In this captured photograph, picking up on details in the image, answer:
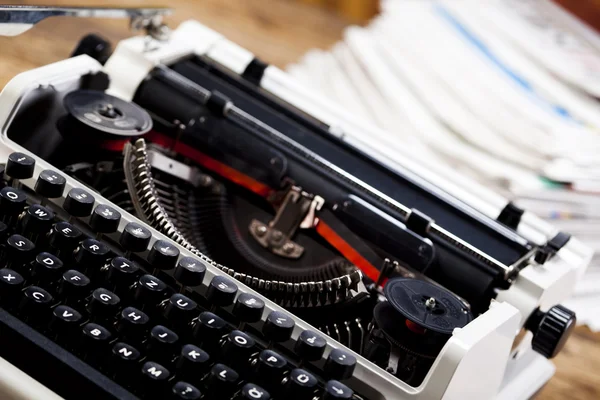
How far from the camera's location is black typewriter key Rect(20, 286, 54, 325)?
39.8 inches

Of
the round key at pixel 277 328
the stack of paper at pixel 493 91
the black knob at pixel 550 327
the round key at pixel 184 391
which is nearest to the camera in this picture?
the round key at pixel 184 391

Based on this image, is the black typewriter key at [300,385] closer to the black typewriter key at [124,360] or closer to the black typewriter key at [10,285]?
the black typewriter key at [124,360]

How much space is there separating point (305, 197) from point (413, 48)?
1.10 meters

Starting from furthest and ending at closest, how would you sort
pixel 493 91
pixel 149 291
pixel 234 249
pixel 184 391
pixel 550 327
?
pixel 493 91, pixel 234 249, pixel 550 327, pixel 149 291, pixel 184 391

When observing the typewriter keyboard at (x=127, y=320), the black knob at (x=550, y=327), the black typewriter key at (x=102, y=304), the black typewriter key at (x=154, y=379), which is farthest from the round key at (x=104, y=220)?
the black knob at (x=550, y=327)

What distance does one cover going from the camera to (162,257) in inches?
43.3

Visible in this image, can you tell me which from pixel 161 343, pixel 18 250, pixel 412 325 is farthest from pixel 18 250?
pixel 412 325

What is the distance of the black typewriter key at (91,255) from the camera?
108 cm

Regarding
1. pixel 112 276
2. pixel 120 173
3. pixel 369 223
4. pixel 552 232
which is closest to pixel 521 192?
pixel 552 232

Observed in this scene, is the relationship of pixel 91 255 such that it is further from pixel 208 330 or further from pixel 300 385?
pixel 300 385

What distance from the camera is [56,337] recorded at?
1.02 m

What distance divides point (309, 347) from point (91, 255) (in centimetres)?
29

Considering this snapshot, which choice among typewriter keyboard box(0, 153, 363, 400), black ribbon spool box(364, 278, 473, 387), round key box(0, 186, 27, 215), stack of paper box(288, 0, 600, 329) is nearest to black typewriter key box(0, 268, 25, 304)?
typewriter keyboard box(0, 153, 363, 400)

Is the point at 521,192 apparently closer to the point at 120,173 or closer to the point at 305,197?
the point at 305,197
